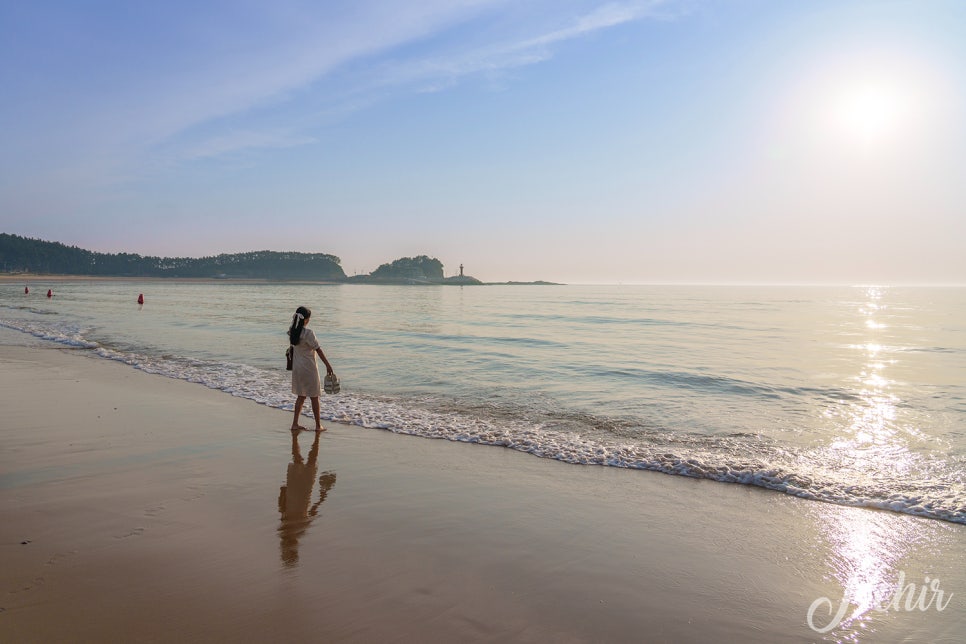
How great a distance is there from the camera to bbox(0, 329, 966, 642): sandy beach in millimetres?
3609

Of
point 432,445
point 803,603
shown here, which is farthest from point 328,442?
point 803,603

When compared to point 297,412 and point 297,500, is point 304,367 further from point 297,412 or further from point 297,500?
point 297,500

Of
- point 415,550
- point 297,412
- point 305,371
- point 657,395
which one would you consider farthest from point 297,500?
point 657,395

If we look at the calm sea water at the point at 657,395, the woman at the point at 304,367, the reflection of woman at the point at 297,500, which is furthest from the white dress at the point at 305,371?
the reflection of woman at the point at 297,500

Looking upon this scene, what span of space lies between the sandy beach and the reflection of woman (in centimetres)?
3

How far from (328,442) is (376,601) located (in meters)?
4.86

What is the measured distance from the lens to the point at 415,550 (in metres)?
4.62

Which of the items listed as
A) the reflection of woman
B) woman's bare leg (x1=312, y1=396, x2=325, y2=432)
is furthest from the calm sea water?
the reflection of woman

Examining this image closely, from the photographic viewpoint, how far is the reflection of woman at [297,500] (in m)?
4.68

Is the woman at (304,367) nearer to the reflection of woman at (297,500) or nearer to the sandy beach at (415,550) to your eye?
the sandy beach at (415,550)

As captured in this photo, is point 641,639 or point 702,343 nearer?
point 641,639

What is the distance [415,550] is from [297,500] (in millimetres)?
1801

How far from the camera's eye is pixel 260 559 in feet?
14.4

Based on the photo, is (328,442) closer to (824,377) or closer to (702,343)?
(824,377)
